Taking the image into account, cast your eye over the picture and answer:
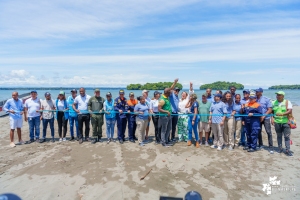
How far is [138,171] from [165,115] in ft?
7.64

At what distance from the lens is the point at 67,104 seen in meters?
7.64

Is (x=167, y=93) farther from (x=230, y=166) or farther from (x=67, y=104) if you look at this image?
(x=67, y=104)

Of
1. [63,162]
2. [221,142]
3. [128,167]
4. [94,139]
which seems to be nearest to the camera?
[128,167]

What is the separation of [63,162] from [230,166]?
4497 mm

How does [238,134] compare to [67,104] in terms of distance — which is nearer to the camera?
[238,134]

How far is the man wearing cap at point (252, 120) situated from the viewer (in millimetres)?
6406

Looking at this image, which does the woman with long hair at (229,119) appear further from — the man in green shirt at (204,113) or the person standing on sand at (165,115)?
the person standing on sand at (165,115)

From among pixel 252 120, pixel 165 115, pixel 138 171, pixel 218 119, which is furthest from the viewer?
pixel 165 115

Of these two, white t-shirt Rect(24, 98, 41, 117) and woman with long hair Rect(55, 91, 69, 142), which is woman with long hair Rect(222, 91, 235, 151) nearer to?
woman with long hair Rect(55, 91, 69, 142)

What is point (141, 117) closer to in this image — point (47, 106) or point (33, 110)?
point (47, 106)

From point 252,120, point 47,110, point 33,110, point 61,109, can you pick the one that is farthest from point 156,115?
point 33,110

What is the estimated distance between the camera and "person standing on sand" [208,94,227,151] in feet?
21.7

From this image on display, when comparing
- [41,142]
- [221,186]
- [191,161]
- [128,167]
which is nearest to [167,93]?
[191,161]

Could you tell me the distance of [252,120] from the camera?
6.45 metres
